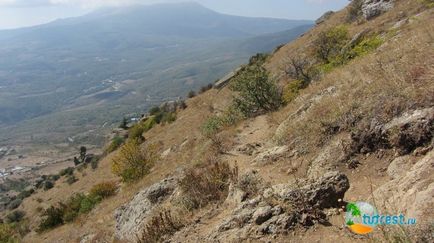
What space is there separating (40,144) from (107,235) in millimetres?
195631

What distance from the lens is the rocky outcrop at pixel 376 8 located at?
26328 millimetres

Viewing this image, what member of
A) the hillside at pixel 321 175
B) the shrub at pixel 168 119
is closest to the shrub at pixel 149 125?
the shrub at pixel 168 119

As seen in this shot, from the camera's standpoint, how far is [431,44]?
308 inches

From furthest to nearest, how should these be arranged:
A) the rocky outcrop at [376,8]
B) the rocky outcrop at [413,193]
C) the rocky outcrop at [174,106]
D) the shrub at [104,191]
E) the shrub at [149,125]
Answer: the rocky outcrop at [174,106], the shrub at [149,125], the rocky outcrop at [376,8], the shrub at [104,191], the rocky outcrop at [413,193]

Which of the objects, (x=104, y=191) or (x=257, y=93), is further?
(x=104, y=191)

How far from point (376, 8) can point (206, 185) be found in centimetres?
2308

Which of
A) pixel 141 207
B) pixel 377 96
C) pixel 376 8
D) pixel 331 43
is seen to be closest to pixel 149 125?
pixel 331 43

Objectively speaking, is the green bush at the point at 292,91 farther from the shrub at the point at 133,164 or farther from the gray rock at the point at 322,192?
the gray rock at the point at 322,192

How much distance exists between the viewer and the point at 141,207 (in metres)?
11.2

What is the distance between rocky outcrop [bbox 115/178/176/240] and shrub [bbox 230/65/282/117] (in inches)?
225

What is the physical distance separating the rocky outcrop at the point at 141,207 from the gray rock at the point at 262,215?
4.81m

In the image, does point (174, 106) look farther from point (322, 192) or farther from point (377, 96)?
point (322, 192)

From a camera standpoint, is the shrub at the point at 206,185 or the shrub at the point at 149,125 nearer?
the shrub at the point at 206,185

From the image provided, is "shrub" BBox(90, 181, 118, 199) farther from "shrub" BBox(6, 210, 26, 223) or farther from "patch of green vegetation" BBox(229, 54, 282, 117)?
"shrub" BBox(6, 210, 26, 223)
